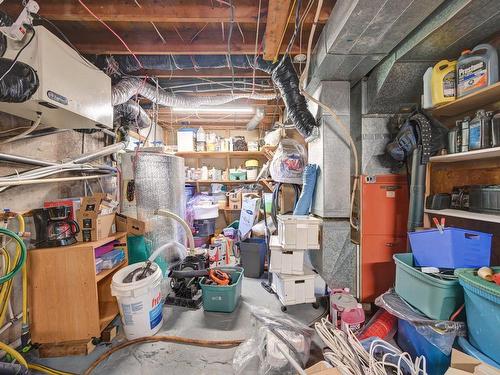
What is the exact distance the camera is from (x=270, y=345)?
4.91 feet

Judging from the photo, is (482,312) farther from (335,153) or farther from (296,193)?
(296,193)

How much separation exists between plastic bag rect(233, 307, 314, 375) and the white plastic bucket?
2.52ft

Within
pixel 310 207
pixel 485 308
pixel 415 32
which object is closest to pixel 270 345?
pixel 485 308

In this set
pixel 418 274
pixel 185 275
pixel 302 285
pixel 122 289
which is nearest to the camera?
pixel 418 274

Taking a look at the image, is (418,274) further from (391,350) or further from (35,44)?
(35,44)

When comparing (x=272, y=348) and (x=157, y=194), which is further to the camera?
(x=157, y=194)

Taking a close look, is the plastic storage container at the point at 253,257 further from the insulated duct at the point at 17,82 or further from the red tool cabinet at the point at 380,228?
the insulated duct at the point at 17,82

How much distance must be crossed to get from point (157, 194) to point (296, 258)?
6.15 ft

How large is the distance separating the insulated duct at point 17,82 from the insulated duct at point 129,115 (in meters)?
1.40

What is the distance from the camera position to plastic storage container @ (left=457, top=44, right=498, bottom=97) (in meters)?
1.42

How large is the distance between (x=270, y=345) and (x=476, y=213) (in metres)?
1.66

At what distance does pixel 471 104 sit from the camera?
1.68 meters

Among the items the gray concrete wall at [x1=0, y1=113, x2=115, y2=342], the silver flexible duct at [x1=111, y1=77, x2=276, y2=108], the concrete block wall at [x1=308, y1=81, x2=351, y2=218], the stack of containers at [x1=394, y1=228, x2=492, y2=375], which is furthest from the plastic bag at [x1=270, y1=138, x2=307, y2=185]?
the gray concrete wall at [x1=0, y1=113, x2=115, y2=342]

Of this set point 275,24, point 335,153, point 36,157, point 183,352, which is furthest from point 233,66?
point 183,352
